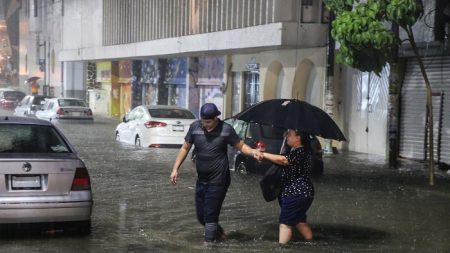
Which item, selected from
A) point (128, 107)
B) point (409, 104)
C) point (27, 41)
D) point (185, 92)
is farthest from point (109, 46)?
point (27, 41)

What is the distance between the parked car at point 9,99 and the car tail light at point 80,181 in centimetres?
4136

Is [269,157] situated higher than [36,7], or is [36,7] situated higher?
[36,7]

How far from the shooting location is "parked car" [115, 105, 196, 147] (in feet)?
63.8

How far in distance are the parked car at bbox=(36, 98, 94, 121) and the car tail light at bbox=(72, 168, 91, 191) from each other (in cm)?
2169

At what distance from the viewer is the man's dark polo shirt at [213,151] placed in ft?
24.5

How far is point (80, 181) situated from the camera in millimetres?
7551

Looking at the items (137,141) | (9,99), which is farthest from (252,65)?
(9,99)

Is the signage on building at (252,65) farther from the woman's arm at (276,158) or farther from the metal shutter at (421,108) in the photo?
the woman's arm at (276,158)

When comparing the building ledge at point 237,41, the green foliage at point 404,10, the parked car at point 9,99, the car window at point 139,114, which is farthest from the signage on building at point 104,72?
A: the green foliage at point 404,10

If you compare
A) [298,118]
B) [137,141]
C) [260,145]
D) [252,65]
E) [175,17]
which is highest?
[175,17]

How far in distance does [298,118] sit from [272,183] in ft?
4.72

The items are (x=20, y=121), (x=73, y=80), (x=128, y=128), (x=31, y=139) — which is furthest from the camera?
(x=73, y=80)

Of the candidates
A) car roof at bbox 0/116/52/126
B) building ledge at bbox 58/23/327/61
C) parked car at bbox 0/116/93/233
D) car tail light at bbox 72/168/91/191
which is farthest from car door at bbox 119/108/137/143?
car tail light at bbox 72/168/91/191

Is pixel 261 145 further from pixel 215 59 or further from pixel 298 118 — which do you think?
pixel 215 59
